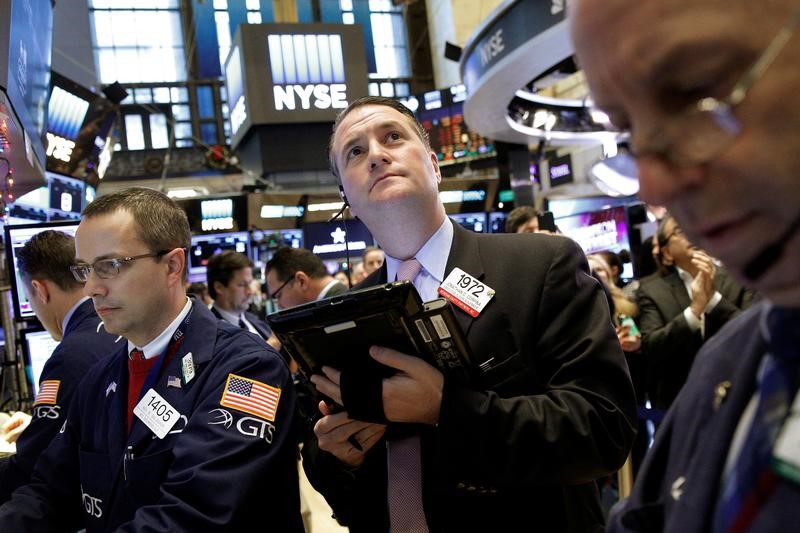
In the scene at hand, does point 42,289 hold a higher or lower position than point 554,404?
higher

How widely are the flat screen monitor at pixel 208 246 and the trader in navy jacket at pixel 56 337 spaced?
7.36 metres

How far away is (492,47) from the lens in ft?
19.3

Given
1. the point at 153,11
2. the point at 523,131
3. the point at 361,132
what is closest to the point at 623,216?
the point at 523,131

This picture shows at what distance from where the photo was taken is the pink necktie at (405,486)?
130 centimetres

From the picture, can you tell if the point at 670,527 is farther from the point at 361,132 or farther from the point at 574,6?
the point at 361,132

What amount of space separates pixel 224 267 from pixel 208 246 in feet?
18.4

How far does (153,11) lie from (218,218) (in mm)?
11436

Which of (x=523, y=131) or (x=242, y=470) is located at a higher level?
(x=523, y=131)

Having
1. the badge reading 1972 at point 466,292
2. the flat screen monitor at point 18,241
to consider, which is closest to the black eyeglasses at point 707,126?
the badge reading 1972 at point 466,292

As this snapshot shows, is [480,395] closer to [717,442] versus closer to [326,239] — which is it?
[717,442]

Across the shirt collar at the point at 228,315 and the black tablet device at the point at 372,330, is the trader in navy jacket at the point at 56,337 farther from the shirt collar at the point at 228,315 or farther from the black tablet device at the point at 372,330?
the shirt collar at the point at 228,315

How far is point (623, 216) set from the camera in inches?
254

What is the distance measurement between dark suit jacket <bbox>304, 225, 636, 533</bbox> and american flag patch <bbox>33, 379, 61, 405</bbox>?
1.29 metres

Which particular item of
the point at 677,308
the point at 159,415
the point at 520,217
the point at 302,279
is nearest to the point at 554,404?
the point at 159,415
